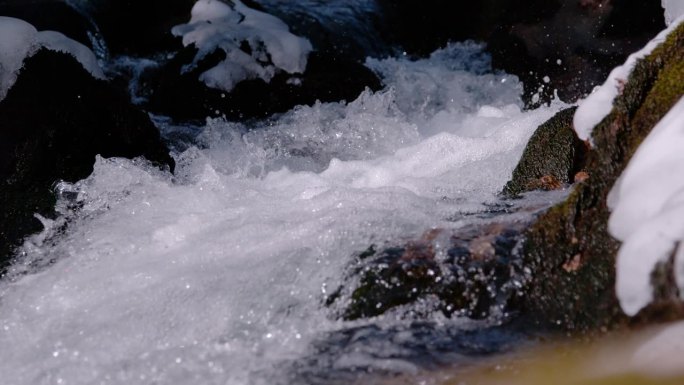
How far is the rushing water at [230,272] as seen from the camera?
2.47m

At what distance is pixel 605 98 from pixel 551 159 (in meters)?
0.75

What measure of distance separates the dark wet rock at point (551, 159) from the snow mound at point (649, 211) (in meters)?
0.83

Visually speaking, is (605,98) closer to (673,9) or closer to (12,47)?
(673,9)

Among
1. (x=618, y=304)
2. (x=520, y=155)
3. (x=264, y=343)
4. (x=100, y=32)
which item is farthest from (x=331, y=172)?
(x=100, y=32)

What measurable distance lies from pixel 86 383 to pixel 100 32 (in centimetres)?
666

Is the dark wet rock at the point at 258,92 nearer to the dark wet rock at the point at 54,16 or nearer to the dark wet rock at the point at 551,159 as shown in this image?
the dark wet rock at the point at 54,16

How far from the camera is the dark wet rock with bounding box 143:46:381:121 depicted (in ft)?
21.5

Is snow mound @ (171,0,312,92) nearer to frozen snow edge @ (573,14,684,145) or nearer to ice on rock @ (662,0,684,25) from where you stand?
ice on rock @ (662,0,684,25)

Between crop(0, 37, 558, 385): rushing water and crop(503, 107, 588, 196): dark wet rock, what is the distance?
17 centimetres

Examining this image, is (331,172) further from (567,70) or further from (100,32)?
(100,32)

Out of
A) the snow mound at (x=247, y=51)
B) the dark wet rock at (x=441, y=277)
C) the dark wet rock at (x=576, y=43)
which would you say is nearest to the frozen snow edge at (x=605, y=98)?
the dark wet rock at (x=441, y=277)

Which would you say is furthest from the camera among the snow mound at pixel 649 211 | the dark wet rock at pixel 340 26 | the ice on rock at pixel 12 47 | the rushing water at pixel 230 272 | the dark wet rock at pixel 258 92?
the dark wet rock at pixel 340 26

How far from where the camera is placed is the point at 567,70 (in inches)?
269

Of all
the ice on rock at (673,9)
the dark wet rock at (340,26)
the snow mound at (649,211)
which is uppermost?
the ice on rock at (673,9)
